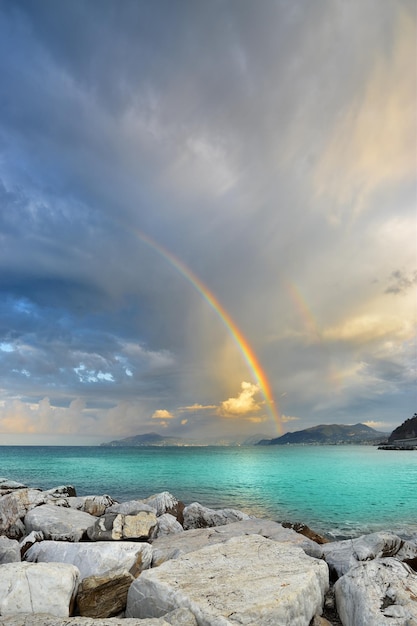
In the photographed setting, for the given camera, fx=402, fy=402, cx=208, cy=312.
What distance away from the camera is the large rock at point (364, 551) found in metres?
10.7

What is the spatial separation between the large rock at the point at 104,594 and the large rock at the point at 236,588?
386mm

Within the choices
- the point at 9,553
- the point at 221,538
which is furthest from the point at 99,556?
the point at 221,538

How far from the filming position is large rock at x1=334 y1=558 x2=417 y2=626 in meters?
6.92

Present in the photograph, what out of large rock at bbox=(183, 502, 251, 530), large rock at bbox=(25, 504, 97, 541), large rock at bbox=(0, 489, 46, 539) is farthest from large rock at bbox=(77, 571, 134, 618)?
large rock at bbox=(183, 502, 251, 530)

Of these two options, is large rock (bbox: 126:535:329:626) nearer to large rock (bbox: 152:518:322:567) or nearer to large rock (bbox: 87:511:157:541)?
large rock (bbox: 152:518:322:567)

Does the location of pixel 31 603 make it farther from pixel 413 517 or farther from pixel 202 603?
pixel 413 517

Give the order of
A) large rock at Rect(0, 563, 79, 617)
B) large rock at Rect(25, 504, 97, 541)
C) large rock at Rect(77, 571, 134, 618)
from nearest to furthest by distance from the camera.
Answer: large rock at Rect(0, 563, 79, 617) < large rock at Rect(77, 571, 134, 618) < large rock at Rect(25, 504, 97, 541)

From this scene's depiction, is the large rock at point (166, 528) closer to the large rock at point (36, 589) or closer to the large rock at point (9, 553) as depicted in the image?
the large rock at point (9, 553)

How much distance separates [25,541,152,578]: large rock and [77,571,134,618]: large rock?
51.2 inches

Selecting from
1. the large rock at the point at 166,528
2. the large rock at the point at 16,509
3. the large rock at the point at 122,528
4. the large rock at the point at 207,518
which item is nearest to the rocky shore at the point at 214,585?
the large rock at the point at 122,528

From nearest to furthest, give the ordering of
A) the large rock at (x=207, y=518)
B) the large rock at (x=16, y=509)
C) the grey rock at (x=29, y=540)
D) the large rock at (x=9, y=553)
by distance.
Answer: the large rock at (x=9, y=553) → the grey rock at (x=29, y=540) → the large rock at (x=16, y=509) → the large rock at (x=207, y=518)

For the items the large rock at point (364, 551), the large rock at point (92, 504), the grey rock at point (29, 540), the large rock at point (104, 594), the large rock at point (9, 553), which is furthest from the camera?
the large rock at point (92, 504)

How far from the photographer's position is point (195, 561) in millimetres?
9266

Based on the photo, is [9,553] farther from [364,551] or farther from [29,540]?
[364,551]
